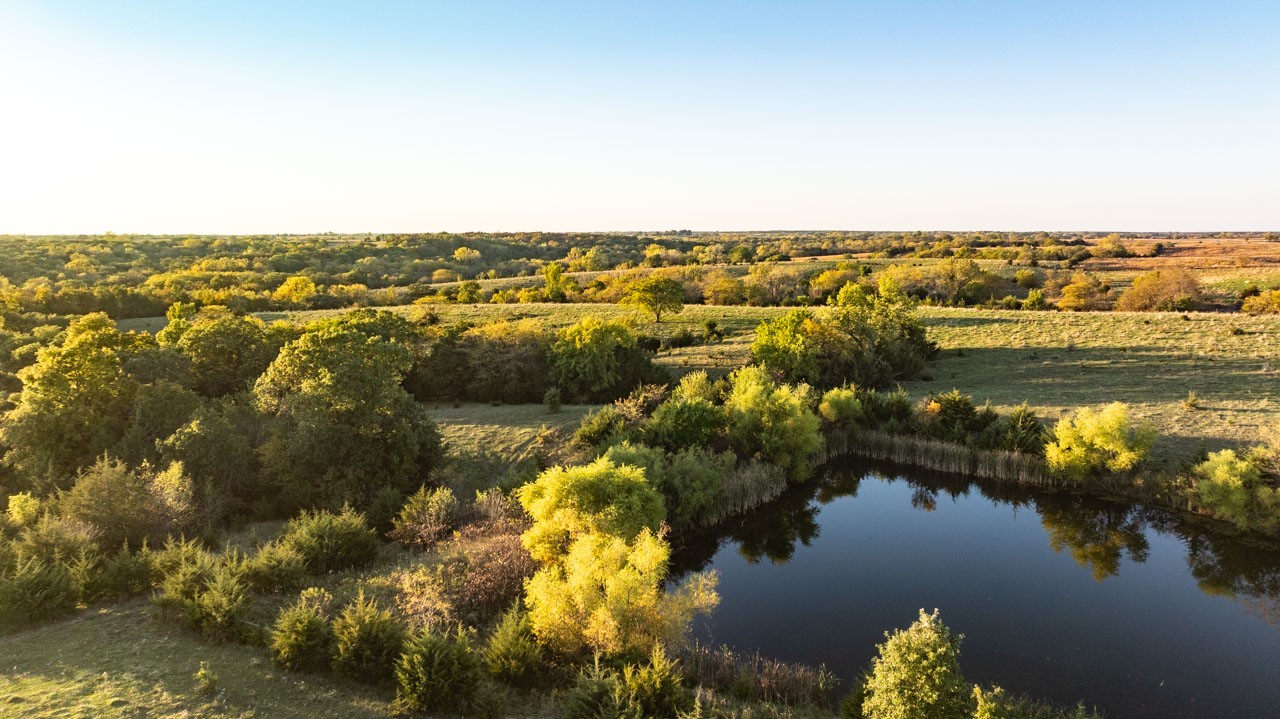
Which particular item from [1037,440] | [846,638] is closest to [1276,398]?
[1037,440]

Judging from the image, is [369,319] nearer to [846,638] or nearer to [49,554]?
[49,554]

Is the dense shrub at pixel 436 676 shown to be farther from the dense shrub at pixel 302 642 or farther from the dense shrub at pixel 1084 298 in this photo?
the dense shrub at pixel 1084 298

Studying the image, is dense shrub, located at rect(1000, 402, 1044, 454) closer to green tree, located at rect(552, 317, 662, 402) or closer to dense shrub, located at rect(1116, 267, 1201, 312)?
green tree, located at rect(552, 317, 662, 402)

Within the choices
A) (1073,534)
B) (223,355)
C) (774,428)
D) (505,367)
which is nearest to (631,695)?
(774,428)

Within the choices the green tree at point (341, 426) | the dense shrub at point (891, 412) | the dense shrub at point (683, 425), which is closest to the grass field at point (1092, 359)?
the dense shrub at point (891, 412)

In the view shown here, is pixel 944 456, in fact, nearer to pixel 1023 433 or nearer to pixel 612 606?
pixel 1023 433

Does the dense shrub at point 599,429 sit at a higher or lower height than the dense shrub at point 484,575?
higher

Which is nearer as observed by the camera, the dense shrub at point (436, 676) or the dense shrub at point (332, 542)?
the dense shrub at point (436, 676)

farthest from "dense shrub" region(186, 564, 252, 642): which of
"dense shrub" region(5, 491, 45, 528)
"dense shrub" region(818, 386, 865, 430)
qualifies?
"dense shrub" region(818, 386, 865, 430)
